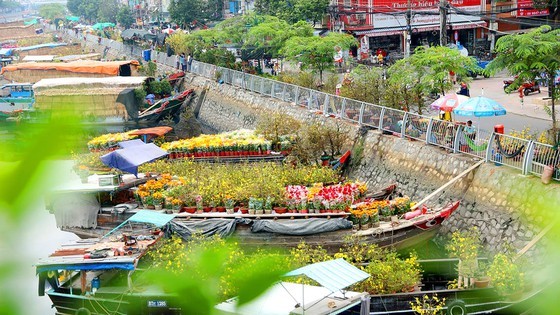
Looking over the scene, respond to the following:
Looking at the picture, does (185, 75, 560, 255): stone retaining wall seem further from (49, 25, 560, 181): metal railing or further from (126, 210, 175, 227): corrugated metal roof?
(126, 210, 175, 227): corrugated metal roof

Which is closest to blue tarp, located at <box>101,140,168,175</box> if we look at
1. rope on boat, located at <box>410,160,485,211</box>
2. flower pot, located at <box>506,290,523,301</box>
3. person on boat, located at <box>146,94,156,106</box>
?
rope on boat, located at <box>410,160,485,211</box>

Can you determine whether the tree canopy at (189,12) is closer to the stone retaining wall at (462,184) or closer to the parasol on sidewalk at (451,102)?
the stone retaining wall at (462,184)

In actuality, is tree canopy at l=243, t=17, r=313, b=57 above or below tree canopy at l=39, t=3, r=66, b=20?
below

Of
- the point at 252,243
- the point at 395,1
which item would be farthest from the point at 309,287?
the point at 395,1

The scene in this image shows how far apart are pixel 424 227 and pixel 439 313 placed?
3573mm

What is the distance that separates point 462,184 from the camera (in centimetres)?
1648

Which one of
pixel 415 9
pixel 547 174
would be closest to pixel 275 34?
pixel 415 9

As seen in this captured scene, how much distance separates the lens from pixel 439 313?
12.0m

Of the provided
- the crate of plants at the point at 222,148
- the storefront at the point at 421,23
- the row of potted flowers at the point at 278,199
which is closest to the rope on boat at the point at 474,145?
the row of potted flowers at the point at 278,199

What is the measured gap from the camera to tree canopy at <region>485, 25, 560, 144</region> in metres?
16.0

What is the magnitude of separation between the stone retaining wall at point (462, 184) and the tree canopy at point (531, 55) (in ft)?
6.91

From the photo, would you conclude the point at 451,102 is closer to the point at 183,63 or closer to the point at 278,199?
the point at 278,199

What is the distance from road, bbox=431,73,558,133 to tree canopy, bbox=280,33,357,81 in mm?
5571

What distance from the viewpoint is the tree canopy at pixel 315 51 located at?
96.9 ft
